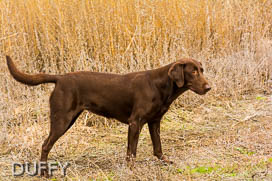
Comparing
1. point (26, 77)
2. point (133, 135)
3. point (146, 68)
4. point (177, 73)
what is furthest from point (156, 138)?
point (146, 68)

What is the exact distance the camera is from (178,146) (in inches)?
180

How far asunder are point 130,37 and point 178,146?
1.86 metres

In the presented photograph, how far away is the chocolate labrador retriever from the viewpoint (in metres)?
3.69

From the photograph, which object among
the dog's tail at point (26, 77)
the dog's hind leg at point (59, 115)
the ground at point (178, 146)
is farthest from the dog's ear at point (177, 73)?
the dog's tail at point (26, 77)

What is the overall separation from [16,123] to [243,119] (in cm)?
294

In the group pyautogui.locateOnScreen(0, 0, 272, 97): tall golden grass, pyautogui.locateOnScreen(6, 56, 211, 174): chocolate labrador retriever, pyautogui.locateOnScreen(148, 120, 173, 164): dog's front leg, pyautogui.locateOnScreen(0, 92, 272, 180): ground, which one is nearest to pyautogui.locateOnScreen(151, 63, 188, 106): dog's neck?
pyautogui.locateOnScreen(6, 56, 211, 174): chocolate labrador retriever

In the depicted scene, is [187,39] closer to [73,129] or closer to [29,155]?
[73,129]

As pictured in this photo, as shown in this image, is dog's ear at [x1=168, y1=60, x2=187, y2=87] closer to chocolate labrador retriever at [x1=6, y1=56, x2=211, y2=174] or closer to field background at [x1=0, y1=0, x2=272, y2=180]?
chocolate labrador retriever at [x1=6, y1=56, x2=211, y2=174]

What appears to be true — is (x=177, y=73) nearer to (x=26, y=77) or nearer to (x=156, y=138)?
(x=156, y=138)

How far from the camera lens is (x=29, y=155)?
426 centimetres

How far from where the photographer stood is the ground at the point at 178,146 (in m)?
3.63

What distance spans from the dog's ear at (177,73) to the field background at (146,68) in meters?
0.81

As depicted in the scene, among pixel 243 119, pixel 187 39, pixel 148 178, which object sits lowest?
pixel 243 119

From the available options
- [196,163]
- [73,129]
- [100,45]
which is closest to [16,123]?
[73,129]
